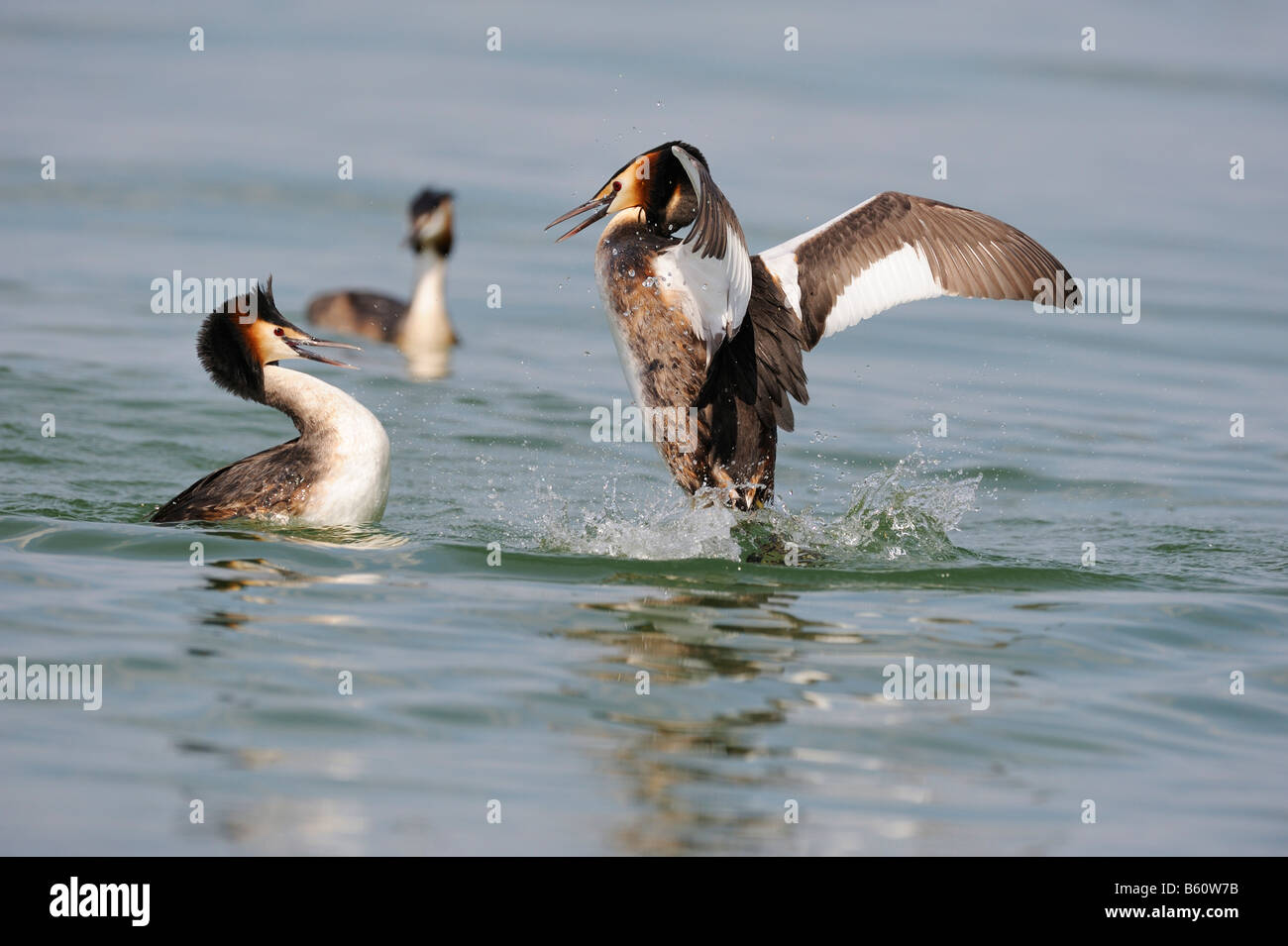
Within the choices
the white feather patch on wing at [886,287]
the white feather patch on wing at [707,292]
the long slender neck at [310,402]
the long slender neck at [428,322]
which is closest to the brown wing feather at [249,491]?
the long slender neck at [310,402]

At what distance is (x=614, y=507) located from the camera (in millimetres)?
8555

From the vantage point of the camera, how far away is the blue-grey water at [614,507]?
4770mm

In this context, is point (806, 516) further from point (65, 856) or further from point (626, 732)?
point (65, 856)

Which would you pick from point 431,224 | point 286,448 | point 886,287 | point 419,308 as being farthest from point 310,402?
point 431,224

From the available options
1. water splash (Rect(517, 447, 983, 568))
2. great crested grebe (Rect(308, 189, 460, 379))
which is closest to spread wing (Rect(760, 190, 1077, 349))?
water splash (Rect(517, 447, 983, 568))

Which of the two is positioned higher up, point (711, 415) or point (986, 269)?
point (986, 269)

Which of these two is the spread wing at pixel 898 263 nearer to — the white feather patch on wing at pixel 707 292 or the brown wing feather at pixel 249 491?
the white feather patch on wing at pixel 707 292

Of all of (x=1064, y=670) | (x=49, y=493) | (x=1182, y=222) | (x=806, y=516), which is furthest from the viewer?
(x=1182, y=222)

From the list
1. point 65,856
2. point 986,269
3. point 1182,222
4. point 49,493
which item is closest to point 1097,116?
point 1182,222

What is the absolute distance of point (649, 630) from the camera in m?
6.09

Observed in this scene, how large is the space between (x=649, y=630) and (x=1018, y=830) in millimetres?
1825

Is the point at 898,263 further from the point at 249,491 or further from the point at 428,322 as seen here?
the point at 428,322

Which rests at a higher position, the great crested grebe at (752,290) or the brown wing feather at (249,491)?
the great crested grebe at (752,290)

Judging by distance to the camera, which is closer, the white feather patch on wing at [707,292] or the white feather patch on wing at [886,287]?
the white feather patch on wing at [707,292]
